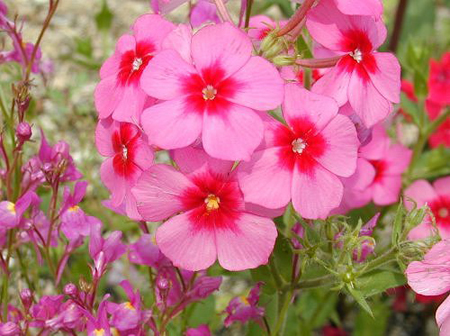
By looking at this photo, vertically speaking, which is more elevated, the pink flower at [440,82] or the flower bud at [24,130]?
the flower bud at [24,130]

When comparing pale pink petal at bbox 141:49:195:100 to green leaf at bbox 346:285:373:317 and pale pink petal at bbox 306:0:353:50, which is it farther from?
green leaf at bbox 346:285:373:317

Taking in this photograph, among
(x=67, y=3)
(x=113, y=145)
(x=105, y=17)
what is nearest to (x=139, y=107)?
(x=113, y=145)

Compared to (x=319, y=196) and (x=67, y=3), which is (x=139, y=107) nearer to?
(x=319, y=196)

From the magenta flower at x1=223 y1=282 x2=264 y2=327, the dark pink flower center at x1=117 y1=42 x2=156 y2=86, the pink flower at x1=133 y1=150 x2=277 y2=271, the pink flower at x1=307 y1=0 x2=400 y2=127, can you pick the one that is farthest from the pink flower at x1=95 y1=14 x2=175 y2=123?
the magenta flower at x1=223 y1=282 x2=264 y2=327

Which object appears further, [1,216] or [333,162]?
[1,216]

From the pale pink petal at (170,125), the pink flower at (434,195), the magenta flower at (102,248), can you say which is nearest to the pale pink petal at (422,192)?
Result: the pink flower at (434,195)

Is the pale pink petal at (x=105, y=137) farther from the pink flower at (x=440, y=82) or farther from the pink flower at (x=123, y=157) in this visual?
the pink flower at (x=440, y=82)

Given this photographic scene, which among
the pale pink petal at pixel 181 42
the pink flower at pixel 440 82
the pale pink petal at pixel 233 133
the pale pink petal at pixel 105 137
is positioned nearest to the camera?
the pale pink petal at pixel 233 133

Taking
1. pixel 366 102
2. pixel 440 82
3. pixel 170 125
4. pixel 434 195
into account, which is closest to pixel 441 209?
pixel 434 195
